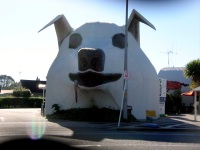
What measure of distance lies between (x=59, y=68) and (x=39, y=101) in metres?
28.4

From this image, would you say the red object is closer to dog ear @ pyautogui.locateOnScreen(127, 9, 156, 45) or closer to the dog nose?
dog ear @ pyautogui.locateOnScreen(127, 9, 156, 45)

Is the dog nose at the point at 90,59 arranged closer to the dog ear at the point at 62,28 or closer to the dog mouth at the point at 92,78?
the dog mouth at the point at 92,78

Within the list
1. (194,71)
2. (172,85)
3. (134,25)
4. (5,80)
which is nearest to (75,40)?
(134,25)

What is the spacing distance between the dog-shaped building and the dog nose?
0.36m

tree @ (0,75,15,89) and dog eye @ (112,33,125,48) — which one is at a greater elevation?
tree @ (0,75,15,89)

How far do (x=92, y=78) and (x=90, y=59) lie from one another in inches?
47.3

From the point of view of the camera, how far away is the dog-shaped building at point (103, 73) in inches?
824

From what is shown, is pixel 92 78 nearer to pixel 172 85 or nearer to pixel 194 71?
pixel 194 71

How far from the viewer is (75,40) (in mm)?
22578

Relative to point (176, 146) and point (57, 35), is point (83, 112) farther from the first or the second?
point (176, 146)

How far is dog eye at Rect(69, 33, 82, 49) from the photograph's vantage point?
22453 mm

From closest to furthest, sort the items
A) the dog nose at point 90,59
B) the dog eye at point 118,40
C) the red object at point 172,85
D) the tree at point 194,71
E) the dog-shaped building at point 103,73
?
the dog nose at point 90,59 → the dog-shaped building at point 103,73 → the dog eye at point 118,40 → the tree at point 194,71 → the red object at point 172,85

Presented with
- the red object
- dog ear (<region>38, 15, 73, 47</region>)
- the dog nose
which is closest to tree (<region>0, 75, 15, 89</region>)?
the red object

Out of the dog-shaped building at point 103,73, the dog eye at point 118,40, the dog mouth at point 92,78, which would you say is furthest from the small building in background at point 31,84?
the dog mouth at point 92,78
